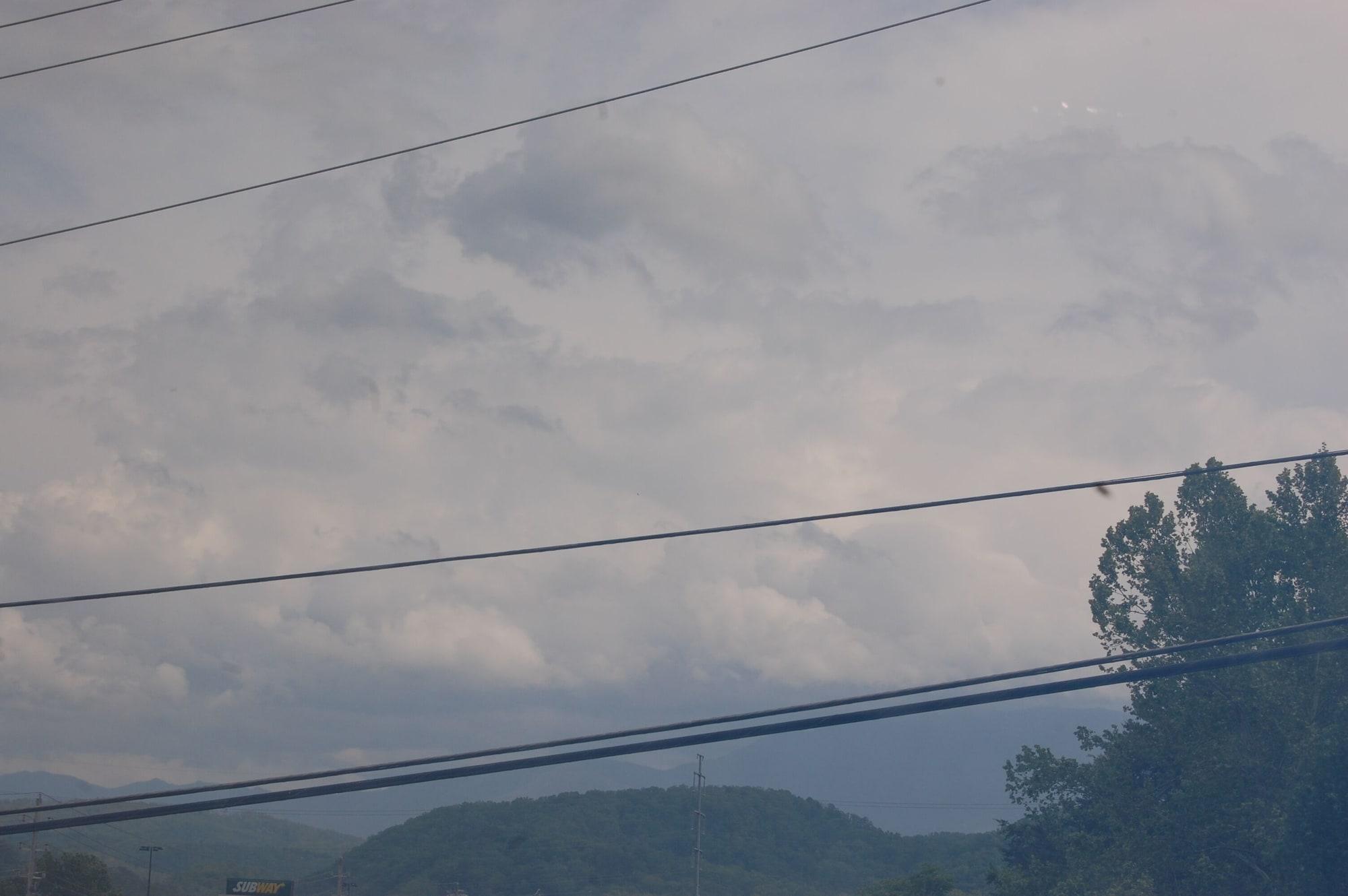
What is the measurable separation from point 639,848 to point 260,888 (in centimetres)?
7779

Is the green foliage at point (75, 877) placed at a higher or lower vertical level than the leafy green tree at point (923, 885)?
higher

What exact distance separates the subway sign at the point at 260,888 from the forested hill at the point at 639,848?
47.8 metres

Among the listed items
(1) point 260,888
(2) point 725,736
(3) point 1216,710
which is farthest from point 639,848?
(2) point 725,736

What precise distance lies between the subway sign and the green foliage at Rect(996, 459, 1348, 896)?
66.8 metres

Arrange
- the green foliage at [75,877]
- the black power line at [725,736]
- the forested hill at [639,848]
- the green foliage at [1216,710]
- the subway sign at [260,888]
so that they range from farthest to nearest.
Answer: the forested hill at [639,848] → the green foliage at [75,877] → the subway sign at [260,888] → the green foliage at [1216,710] → the black power line at [725,736]

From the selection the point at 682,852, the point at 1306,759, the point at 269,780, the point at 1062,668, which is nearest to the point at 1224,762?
the point at 1306,759

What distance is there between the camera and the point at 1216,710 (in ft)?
159

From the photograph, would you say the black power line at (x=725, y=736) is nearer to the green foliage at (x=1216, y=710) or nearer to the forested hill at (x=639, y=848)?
the green foliage at (x=1216, y=710)

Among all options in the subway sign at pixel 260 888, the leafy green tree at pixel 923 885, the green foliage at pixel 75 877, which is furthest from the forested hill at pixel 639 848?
the leafy green tree at pixel 923 885

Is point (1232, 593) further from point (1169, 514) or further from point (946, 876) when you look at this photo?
point (946, 876)

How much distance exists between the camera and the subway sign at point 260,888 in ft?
323

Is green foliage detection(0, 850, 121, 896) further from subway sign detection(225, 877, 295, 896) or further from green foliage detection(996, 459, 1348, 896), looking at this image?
green foliage detection(996, 459, 1348, 896)

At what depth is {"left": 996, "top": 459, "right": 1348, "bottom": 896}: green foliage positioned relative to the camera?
45875 millimetres

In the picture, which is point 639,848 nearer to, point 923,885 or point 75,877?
point 75,877
